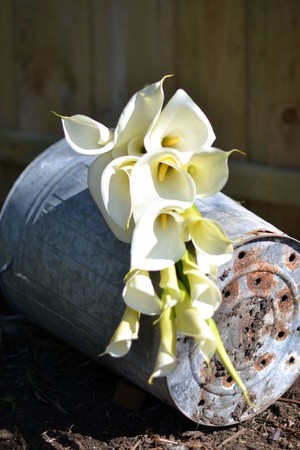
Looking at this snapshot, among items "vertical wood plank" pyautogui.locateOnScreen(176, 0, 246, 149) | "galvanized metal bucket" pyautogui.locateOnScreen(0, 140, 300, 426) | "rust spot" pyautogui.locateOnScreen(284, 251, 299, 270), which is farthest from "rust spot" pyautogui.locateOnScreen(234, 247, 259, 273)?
"vertical wood plank" pyautogui.locateOnScreen(176, 0, 246, 149)

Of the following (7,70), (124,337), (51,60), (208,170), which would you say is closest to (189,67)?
(51,60)

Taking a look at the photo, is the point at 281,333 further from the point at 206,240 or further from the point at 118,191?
the point at 118,191

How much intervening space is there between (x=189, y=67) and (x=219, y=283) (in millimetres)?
1247

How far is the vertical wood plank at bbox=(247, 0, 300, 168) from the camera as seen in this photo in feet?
9.57

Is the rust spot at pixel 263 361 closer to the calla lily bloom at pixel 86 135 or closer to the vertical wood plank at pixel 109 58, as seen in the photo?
the calla lily bloom at pixel 86 135

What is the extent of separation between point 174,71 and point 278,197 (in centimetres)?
61

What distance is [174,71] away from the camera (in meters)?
3.25

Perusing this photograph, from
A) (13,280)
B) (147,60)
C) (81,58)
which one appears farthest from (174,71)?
(13,280)

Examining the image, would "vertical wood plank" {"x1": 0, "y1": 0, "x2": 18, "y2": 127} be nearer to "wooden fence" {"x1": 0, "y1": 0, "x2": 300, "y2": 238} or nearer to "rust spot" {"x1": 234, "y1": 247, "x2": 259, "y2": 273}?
"wooden fence" {"x1": 0, "y1": 0, "x2": 300, "y2": 238}

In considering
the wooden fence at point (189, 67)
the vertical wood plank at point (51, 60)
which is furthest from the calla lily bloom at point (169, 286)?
the vertical wood plank at point (51, 60)

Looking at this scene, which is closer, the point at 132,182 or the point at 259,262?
the point at 132,182

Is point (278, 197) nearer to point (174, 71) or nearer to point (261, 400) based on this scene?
point (174, 71)

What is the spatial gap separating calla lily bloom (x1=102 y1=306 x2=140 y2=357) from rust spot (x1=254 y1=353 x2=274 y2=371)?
47 centimetres

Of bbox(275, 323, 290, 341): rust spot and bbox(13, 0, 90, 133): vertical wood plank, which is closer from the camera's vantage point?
bbox(275, 323, 290, 341): rust spot
